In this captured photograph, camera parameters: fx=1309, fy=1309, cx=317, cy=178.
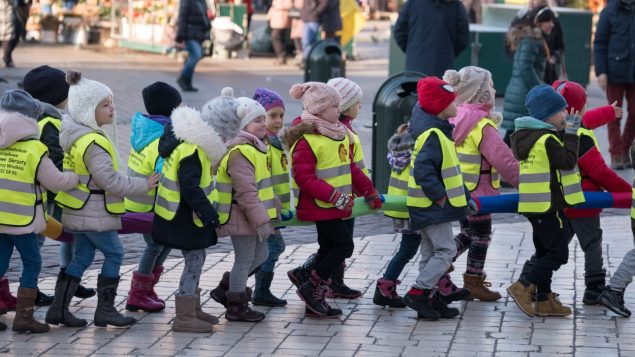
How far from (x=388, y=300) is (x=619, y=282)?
1387mm

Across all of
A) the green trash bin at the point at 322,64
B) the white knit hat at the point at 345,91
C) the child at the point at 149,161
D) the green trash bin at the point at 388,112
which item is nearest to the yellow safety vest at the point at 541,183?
the white knit hat at the point at 345,91

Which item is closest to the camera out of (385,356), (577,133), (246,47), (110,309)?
(385,356)

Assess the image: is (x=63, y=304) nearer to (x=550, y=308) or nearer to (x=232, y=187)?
(x=232, y=187)

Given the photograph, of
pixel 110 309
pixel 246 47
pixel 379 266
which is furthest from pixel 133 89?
pixel 110 309

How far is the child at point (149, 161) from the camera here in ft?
25.1

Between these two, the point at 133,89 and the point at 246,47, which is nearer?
the point at 133,89

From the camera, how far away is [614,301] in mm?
7777

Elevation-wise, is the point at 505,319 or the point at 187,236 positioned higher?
the point at 187,236

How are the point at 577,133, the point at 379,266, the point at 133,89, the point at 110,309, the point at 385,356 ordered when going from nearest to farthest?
1. the point at 385,356
2. the point at 110,309
3. the point at 577,133
4. the point at 379,266
5. the point at 133,89

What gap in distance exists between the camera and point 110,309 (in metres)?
7.40

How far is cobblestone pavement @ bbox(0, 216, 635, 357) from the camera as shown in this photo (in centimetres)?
697

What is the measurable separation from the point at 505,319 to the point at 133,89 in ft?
40.4

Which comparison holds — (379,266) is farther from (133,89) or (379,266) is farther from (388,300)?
(133,89)

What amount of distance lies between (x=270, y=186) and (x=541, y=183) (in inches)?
62.7
